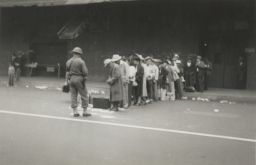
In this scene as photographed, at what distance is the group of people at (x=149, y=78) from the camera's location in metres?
15.5

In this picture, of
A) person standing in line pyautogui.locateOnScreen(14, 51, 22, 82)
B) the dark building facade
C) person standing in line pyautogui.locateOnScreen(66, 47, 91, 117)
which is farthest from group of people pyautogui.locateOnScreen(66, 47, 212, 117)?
person standing in line pyautogui.locateOnScreen(14, 51, 22, 82)

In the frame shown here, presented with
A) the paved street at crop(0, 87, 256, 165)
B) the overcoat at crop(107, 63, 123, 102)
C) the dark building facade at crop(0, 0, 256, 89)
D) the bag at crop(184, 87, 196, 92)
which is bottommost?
the paved street at crop(0, 87, 256, 165)

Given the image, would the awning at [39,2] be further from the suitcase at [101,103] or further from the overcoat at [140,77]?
the suitcase at [101,103]

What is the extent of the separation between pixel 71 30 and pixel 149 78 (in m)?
8.59

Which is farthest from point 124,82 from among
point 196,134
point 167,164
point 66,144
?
point 167,164

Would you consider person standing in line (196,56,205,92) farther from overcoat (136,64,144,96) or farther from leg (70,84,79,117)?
leg (70,84,79,117)

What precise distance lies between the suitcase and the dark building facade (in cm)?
798

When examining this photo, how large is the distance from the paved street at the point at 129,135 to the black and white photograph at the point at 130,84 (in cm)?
2

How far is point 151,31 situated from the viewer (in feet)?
79.4

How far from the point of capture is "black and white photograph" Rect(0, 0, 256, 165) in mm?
9727

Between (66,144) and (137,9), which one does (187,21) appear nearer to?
(137,9)

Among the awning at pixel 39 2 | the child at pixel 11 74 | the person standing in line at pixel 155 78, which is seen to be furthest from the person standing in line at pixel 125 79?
the child at pixel 11 74

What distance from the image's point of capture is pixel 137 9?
2436 centimetres

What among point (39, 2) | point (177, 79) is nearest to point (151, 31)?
point (177, 79)
